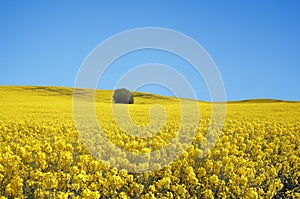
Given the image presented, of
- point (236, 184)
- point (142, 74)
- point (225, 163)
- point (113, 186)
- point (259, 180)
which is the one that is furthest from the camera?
point (142, 74)

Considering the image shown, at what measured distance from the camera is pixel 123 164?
10711mm

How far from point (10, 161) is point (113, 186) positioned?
273 cm

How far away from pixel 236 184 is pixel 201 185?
0.87m

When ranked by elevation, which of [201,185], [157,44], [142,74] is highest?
[157,44]

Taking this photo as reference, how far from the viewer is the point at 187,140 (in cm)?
1641

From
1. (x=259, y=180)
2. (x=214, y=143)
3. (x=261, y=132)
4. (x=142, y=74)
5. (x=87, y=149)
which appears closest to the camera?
(x=259, y=180)

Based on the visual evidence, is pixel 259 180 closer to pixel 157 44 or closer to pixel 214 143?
pixel 214 143

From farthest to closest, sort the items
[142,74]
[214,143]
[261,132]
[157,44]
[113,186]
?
[261,132], [142,74], [157,44], [214,143], [113,186]

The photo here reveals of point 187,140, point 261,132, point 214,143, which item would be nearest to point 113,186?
point 214,143

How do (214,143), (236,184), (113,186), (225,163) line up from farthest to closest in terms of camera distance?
(214,143)
(225,163)
(236,184)
(113,186)

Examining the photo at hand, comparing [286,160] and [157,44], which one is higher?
[157,44]

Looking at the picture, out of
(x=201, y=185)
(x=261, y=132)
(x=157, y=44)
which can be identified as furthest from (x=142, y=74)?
(x=201, y=185)

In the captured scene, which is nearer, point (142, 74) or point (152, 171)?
point (152, 171)

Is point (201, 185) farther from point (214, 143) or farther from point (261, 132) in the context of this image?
point (261, 132)
